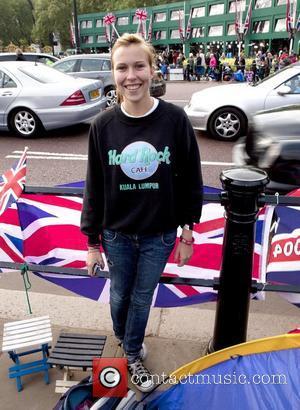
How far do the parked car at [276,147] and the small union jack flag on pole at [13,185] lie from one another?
8.68ft

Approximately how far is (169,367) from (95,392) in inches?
31.3

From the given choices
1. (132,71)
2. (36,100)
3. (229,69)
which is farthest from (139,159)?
(229,69)

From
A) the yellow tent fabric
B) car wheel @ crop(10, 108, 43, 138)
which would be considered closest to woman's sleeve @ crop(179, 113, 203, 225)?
the yellow tent fabric

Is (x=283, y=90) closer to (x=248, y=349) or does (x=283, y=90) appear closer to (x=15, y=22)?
(x=248, y=349)

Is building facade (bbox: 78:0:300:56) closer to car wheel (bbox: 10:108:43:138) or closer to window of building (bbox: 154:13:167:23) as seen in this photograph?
window of building (bbox: 154:13:167:23)

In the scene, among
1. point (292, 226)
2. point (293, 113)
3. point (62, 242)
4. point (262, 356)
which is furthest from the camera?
point (293, 113)

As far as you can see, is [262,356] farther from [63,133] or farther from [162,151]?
[63,133]

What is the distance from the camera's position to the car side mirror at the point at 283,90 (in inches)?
292

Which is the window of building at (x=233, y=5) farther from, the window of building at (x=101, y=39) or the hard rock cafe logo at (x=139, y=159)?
the hard rock cafe logo at (x=139, y=159)

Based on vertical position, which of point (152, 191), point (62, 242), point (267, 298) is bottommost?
point (267, 298)

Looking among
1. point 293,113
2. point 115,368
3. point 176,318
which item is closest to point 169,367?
point 176,318

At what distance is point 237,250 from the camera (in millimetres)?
2023

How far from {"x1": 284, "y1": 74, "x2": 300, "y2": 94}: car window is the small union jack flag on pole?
6330 millimetres

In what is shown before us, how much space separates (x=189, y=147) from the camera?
5.97 feet
